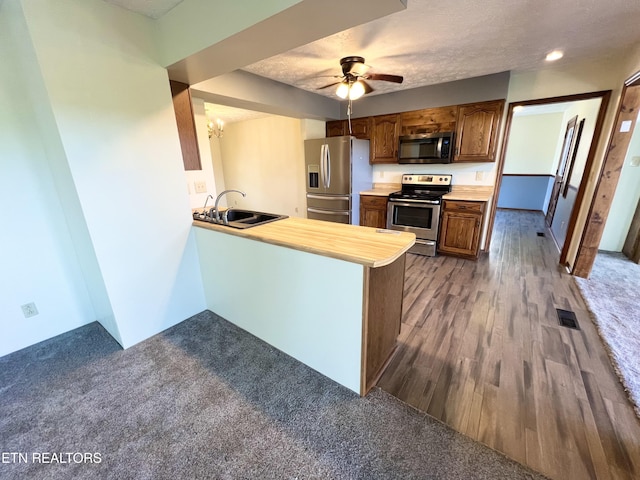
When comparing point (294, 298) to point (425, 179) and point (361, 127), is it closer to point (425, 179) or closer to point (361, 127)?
point (425, 179)

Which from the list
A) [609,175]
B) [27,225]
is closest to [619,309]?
[609,175]

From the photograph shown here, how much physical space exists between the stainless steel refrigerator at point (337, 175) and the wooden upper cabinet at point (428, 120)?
706mm

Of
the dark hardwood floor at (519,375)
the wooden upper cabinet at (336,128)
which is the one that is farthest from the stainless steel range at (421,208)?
the wooden upper cabinet at (336,128)

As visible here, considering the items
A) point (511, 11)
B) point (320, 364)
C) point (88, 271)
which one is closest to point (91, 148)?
point (88, 271)

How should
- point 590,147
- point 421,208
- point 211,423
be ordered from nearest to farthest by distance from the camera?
point 211,423, point 590,147, point 421,208

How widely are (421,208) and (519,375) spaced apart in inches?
100

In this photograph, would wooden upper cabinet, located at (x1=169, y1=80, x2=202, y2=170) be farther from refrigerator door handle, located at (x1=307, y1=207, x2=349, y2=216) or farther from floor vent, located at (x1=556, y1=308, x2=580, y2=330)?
floor vent, located at (x1=556, y1=308, x2=580, y2=330)

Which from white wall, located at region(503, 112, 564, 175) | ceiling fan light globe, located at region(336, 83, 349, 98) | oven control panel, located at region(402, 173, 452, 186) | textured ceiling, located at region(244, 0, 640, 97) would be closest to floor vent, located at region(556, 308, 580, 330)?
oven control panel, located at region(402, 173, 452, 186)

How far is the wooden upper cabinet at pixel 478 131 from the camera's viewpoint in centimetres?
346

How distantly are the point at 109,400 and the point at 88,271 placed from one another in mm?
1120

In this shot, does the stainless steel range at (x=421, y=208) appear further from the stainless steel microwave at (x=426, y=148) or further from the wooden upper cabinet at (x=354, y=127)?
the wooden upper cabinet at (x=354, y=127)

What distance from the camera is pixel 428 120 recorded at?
12.8 feet

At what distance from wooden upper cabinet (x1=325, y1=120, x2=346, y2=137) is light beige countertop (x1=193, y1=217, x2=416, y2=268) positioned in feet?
10.2

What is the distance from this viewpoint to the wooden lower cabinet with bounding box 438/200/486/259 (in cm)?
360
